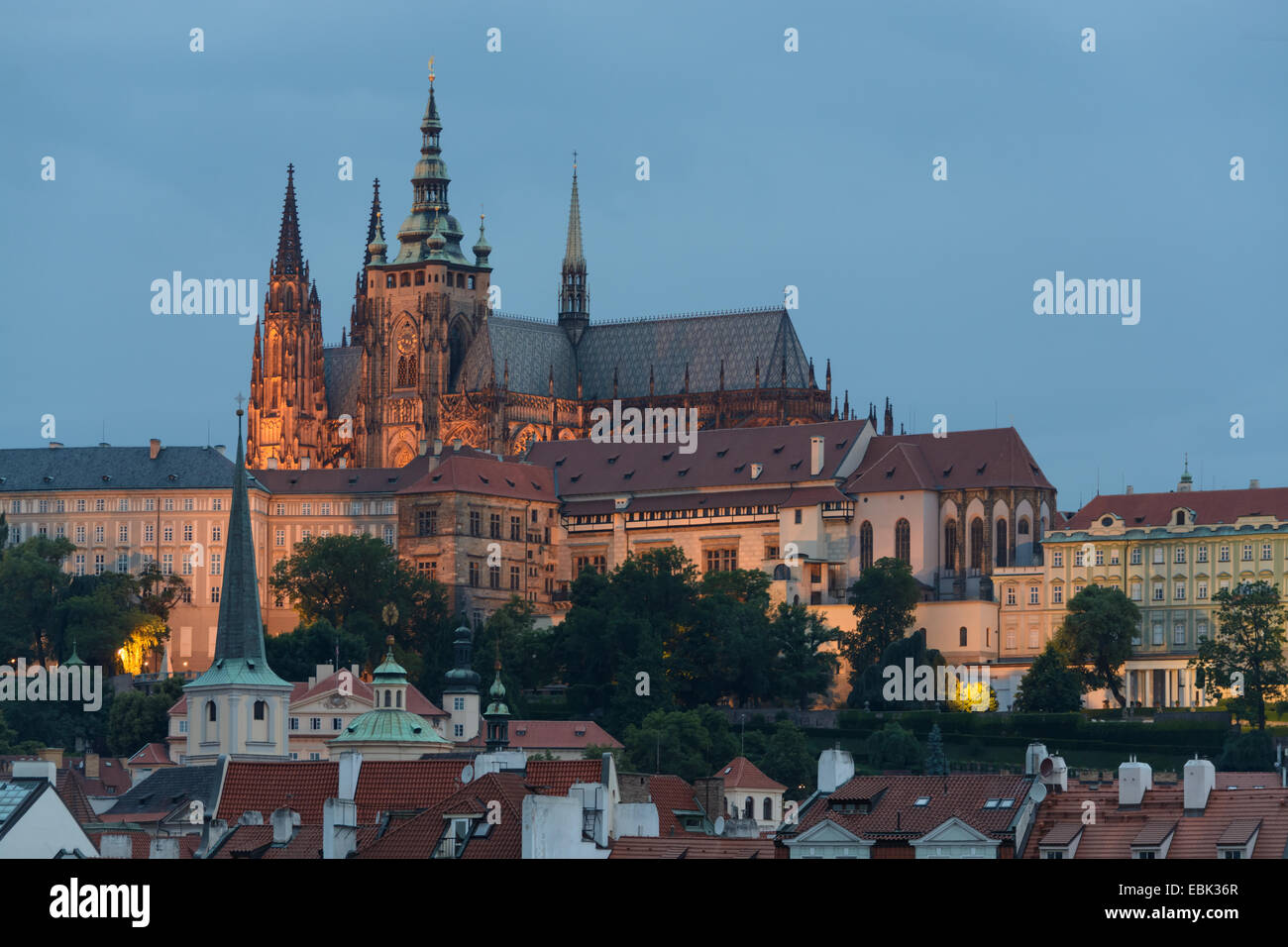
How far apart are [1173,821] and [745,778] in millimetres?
70456

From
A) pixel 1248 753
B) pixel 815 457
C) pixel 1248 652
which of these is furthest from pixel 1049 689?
pixel 815 457

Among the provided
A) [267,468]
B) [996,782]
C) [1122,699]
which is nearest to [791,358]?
[267,468]

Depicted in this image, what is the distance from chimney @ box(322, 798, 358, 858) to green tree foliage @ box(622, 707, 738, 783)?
7369 cm

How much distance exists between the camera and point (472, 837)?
45438mm

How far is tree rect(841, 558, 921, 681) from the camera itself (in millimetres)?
155375

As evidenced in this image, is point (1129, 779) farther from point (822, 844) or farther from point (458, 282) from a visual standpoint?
point (458, 282)

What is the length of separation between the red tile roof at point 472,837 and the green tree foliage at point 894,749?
8329cm

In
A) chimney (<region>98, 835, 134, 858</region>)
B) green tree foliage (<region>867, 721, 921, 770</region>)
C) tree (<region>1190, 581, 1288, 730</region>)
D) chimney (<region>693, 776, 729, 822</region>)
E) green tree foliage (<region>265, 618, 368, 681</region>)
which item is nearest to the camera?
chimney (<region>98, 835, 134, 858</region>)

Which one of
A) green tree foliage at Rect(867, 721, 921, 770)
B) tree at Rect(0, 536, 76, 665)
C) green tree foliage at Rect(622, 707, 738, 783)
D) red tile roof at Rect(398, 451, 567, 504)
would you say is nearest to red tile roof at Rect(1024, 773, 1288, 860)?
green tree foliage at Rect(622, 707, 738, 783)

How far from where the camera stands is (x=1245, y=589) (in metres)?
150

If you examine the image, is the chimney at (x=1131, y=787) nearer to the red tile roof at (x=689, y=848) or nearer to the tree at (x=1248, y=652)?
the red tile roof at (x=689, y=848)

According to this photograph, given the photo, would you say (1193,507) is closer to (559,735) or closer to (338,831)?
(559,735)

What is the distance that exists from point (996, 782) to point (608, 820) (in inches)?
252

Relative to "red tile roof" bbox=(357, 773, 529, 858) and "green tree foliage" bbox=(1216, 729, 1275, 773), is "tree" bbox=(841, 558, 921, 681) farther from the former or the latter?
"red tile roof" bbox=(357, 773, 529, 858)
